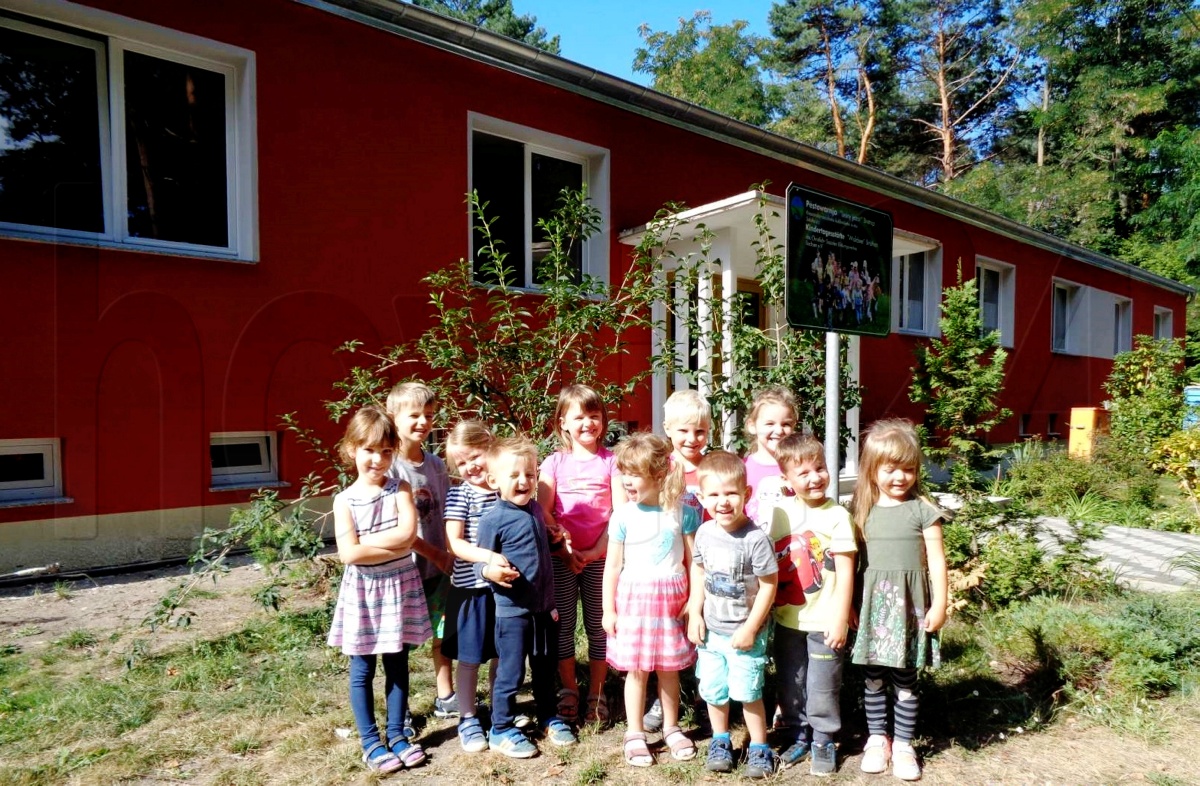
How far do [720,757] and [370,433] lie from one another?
69.9 inches

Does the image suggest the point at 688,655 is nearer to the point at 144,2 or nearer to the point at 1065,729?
the point at 1065,729

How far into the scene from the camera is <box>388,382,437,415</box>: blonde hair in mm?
3225

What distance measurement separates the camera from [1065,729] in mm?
3285

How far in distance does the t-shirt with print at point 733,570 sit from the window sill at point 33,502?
15.4 feet

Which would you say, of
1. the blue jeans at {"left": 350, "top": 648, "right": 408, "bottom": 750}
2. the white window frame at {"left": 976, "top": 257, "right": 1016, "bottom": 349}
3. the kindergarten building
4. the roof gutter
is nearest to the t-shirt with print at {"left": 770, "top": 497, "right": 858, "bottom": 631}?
the blue jeans at {"left": 350, "top": 648, "right": 408, "bottom": 750}

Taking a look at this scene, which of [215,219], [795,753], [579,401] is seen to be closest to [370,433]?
[579,401]

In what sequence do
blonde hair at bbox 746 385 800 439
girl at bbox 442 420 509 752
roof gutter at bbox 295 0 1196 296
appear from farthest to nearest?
roof gutter at bbox 295 0 1196 296 → blonde hair at bbox 746 385 800 439 → girl at bbox 442 420 509 752

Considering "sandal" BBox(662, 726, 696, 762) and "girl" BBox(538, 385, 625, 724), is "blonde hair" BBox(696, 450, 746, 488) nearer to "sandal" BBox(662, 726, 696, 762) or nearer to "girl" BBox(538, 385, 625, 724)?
"girl" BBox(538, 385, 625, 724)

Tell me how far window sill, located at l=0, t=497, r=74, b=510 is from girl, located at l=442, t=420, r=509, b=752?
144 inches

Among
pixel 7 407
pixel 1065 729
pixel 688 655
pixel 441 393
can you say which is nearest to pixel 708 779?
pixel 688 655

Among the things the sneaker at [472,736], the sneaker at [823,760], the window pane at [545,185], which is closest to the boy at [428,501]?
the sneaker at [472,736]

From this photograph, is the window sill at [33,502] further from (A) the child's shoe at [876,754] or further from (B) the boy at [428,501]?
(A) the child's shoe at [876,754]

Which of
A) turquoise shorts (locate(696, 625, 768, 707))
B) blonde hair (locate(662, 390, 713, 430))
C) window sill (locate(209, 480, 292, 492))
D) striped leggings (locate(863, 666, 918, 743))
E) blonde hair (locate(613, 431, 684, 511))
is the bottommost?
striped leggings (locate(863, 666, 918, 743))

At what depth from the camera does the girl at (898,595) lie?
113 inches
